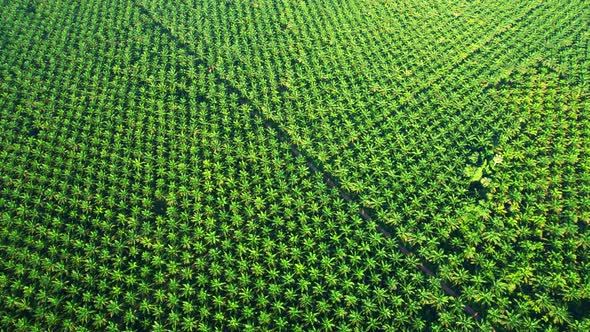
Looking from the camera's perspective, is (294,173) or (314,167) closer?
(294,173)

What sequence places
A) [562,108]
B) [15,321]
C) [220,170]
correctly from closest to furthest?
1. [15,321]
2. [220,170]
3. [562,108]

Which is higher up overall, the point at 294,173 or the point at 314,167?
the point at 314,167

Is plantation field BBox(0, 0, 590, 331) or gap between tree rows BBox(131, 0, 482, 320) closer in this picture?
plantation field BBox(0, 0, 590, 331)

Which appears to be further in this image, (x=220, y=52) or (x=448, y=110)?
(x=220, y=52)

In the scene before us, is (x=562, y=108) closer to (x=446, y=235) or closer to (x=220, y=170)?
(x=446, y=235)

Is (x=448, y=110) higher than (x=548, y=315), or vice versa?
(x=448, y=110)

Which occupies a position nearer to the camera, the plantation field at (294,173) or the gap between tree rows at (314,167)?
the plantation field at (294,173)

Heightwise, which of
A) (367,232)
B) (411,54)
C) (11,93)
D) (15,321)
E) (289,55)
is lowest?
(15,321)

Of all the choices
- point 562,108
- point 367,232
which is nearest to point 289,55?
point 367,232
